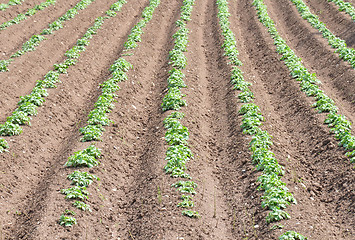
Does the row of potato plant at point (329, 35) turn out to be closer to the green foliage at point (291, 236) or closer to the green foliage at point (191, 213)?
the green foliage at point (291, 236)

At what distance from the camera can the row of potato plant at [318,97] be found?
32.4 feet

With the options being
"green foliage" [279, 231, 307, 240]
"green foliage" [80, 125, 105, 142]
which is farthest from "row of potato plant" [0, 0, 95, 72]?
"green foliage" [279, 231, 307, 240]

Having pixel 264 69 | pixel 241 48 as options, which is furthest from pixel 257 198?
pixel 241 48

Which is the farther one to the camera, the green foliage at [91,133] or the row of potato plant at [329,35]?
the row of potato plant at [329,35]

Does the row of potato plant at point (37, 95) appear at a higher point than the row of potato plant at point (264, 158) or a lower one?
lower

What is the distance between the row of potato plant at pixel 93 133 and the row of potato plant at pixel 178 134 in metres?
1.72

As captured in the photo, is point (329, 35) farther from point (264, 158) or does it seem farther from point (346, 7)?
point (264, 158)

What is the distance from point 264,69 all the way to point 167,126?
21.8ft

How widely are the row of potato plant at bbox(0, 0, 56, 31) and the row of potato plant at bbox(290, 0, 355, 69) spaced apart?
15.6 m

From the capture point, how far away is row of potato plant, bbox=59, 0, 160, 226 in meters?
7.97

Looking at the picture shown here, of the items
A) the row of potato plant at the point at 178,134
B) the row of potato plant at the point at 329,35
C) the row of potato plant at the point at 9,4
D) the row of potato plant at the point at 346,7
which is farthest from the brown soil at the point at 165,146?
the row of potato plant at the point at 9,4

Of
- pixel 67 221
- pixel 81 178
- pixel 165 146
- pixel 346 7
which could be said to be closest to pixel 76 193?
pixel 81 178

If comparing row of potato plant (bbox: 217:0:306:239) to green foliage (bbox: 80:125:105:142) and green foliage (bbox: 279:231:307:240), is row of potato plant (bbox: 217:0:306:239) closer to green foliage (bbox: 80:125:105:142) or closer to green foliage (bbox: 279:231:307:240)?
green foliage (bbox: 279:231:307:240)

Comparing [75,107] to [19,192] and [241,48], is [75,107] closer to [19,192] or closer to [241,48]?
[19,192]
